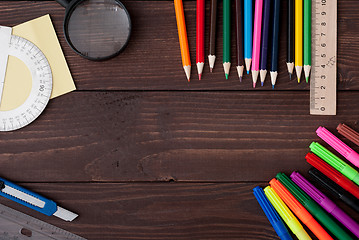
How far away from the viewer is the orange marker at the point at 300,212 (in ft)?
2.39

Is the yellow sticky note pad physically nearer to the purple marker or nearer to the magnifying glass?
the magnifying glass

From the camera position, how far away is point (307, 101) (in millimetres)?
767

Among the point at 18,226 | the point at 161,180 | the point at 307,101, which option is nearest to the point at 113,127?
the point at 161,180

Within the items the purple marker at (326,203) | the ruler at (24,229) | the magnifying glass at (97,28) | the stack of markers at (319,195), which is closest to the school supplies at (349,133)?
the stack of markers at (319,195)

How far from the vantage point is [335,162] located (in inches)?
29.1

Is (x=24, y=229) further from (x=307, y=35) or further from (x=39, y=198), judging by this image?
(x=307, y=35)

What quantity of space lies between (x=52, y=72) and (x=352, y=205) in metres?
0.62

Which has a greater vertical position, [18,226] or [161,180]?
[161,180]

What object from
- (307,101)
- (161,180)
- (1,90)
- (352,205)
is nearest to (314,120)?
(307,101)

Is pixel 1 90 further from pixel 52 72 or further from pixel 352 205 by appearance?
pixel 352 205

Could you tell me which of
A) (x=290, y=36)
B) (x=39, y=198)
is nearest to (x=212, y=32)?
(x=290, y=36)

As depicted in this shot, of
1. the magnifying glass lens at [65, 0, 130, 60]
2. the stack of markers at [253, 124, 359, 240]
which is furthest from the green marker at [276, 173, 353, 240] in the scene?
the magnifying glass lens at [65, 0, 130, 60]

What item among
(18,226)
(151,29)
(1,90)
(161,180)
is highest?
(151,29)

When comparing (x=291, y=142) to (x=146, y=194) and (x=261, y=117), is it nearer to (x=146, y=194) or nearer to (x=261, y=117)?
(x=261, y=117)
